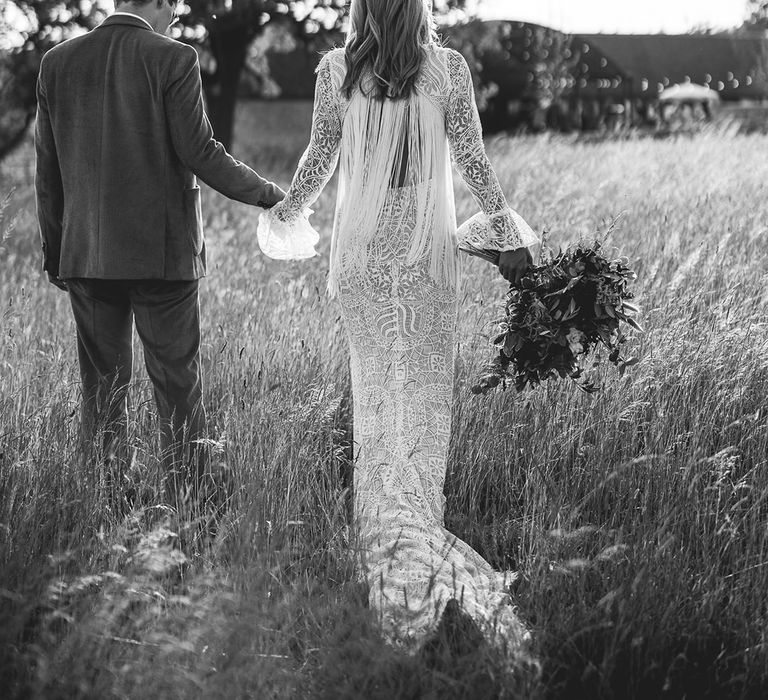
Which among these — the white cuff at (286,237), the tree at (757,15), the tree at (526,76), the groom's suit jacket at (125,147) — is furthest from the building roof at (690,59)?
the groom's suit jacket at (125,147)

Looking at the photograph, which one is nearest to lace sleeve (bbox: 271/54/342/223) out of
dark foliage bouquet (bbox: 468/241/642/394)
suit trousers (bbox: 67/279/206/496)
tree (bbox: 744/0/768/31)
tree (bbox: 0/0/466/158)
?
suit trousers (bbox: 67/279/206/496)

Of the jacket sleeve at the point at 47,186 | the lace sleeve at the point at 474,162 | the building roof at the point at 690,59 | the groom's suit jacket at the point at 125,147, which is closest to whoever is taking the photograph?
the lace sleeve at the point at 474,162

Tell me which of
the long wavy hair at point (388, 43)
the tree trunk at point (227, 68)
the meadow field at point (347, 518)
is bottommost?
the meadow field at point (347, 518)

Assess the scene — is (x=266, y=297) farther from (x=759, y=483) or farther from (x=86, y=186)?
(x=759, y=483)

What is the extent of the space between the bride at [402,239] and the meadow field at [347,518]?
27 cm

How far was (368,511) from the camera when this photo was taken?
3725 millimetres

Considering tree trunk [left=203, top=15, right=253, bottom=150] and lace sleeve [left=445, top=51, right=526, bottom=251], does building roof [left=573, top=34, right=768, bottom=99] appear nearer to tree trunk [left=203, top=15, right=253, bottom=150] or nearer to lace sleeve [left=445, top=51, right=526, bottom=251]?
tree trunk [left=203, top=15, right=253, bottom=150]

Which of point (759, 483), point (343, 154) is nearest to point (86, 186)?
point (343, 154)

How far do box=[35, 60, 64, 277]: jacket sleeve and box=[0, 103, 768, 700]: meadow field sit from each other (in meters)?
0.67

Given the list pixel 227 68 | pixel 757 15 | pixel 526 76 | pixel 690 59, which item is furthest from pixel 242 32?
pixel 757 15

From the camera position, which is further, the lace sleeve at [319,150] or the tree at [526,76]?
the tree at [526,76]

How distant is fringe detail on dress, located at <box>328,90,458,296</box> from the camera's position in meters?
3.61

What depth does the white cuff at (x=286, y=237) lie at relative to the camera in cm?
412

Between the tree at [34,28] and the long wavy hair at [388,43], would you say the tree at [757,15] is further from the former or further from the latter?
the long wavy hair at [388,43]
